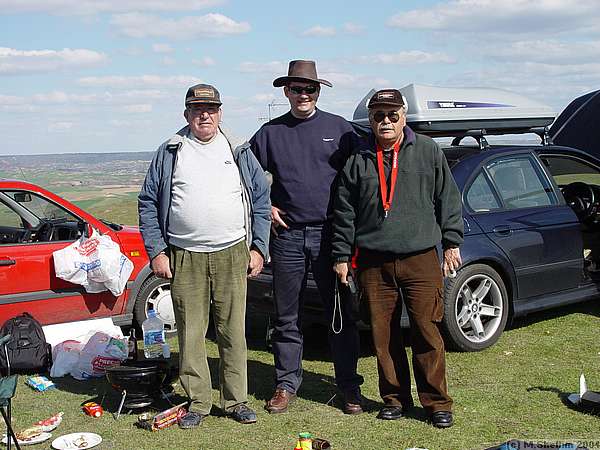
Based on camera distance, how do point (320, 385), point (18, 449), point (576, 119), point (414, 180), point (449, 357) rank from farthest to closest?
point (576, 119) → point (449, 357) → point (320, 385) → point (414, 180) → point (18, 449)

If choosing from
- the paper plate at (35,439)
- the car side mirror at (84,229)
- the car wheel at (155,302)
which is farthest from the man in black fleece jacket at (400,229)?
the car side mirror at (84,229)

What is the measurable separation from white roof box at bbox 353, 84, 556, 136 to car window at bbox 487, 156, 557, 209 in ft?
1.03

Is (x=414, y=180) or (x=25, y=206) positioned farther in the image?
(x=25, y=206)

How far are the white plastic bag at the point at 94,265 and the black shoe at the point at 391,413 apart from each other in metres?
2.80

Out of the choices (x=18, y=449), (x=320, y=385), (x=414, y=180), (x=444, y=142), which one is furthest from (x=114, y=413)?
(x=444, y=142)

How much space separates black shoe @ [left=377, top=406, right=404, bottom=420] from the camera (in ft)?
16.2

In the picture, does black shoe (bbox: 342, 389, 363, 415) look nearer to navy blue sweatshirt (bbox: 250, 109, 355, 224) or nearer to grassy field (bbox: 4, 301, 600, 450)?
grassy field (bbox: 4, 301, 600, 450)

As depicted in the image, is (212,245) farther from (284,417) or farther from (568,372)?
(568,372)

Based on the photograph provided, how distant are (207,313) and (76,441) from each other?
1.06 metres

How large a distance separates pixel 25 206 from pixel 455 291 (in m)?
A: 3.77

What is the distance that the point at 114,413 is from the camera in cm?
530

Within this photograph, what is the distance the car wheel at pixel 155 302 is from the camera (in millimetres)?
7195

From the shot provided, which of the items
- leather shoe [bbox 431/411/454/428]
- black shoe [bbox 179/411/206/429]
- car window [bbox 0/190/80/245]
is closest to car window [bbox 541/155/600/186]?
leather shoe [bbox 431/411/454/428]

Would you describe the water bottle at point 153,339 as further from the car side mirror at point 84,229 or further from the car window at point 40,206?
the car window at point 40,206
